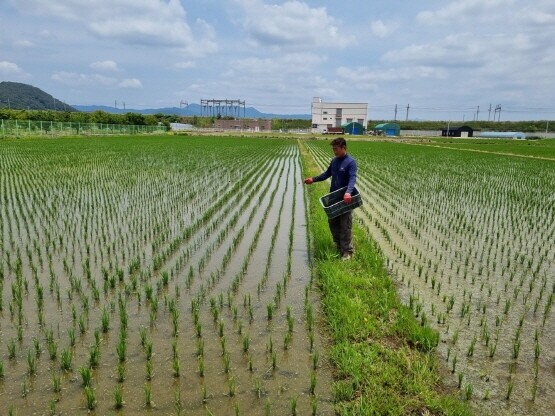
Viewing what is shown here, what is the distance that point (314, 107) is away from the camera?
91125mm

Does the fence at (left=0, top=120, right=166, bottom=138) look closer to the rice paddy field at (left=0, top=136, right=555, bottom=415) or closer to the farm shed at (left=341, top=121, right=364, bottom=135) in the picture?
the rice paddy field at (left=0, top=136, right=555, bottom=415)

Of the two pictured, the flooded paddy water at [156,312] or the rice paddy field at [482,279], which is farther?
the rice paddy field at [482,279]

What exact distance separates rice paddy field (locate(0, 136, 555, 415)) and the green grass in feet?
0.22

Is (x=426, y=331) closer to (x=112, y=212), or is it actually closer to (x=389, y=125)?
(x=112, y=212)

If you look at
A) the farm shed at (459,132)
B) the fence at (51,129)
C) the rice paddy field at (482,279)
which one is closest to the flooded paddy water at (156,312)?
Answer: the rice paddy field at (482,279)

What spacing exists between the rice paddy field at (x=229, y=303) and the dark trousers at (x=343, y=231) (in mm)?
536

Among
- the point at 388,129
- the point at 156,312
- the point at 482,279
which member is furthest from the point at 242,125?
the point at 156,312

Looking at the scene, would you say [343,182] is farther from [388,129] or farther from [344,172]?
[388,129]

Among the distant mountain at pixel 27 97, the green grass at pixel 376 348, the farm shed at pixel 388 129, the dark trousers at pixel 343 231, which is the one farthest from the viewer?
the distant mountain at pixel 27 97

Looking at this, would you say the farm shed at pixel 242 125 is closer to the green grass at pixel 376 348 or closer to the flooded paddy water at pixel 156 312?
the flooded paddy water at pixel 156 312

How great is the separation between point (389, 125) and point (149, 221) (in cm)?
7772

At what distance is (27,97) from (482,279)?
19371 cm

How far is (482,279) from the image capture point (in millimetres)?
5176

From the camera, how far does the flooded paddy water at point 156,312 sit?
279cm
